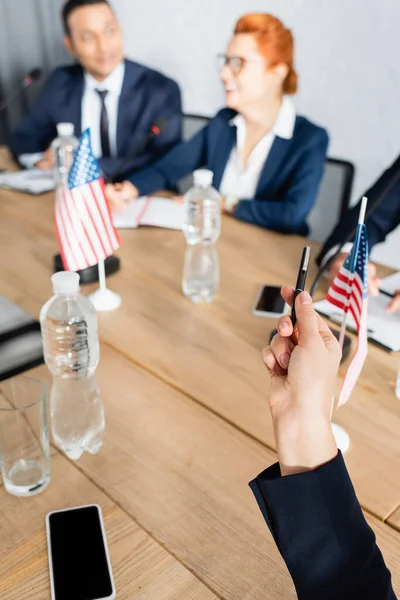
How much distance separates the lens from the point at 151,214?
5.50 feet

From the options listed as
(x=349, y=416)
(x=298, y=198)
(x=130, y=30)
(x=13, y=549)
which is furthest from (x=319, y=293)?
(x=130, y=30)

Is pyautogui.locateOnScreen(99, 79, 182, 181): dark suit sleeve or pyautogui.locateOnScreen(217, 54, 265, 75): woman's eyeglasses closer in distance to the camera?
pyautogui.locateOnScreen(217, 54, 265, 75): woman's eyeglasses

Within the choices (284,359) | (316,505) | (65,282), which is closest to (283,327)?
(284,359)

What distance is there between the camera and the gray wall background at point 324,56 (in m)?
2.25

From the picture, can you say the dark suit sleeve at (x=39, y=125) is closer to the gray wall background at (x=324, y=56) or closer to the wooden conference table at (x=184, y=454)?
the gray wall background at (x=324, y=56)

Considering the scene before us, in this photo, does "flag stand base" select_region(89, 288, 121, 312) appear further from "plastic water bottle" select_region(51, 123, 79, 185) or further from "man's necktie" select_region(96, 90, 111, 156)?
"man's necktie" select_region(96, 90, 111, 156)

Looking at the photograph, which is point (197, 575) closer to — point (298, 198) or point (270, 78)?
point (298, 198)

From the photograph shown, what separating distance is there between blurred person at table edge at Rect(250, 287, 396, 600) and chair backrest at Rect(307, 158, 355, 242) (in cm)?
137

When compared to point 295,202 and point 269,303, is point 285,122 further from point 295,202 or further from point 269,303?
point 269,303

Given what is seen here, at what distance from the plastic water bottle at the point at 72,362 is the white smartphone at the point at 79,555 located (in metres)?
0.15

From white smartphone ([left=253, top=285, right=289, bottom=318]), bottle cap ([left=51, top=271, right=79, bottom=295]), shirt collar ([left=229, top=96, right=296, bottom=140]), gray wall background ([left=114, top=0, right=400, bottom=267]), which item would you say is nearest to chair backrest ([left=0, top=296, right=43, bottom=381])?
bottle cap ([left=51, top=271, right=79, bottom=295])

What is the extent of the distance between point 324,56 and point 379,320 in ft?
5.40

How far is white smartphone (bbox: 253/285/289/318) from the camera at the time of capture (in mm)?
1183

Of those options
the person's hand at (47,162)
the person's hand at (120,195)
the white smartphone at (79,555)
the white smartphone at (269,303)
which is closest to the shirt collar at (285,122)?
the person's hand at (120,195)
